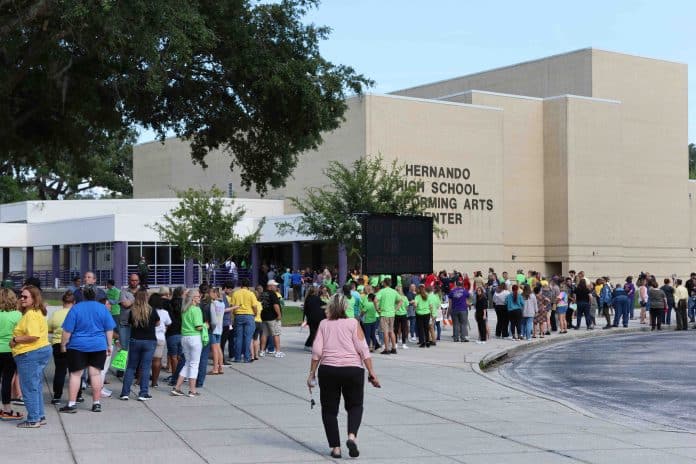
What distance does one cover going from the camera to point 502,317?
2953cm

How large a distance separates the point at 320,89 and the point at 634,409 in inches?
411

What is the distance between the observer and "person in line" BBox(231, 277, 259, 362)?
21031 millimetres

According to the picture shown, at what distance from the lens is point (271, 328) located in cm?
2309

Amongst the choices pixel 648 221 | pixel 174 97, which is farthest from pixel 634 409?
pixel 648 221

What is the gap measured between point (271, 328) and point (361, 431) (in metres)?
10.6

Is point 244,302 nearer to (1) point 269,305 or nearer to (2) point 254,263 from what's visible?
(1) point 269,305

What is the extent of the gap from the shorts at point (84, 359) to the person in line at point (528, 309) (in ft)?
56.7

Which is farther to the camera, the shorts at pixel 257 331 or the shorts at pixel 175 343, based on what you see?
the shorts at pixel 257 331

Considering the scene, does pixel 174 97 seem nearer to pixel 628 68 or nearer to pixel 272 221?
pixel 272 221

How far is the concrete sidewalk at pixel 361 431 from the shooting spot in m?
10.9

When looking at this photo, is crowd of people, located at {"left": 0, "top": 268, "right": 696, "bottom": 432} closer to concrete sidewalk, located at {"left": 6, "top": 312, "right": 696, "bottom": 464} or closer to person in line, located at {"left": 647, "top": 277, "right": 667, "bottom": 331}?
person in line, located at {"left": 647, "top": 277, "right": 667, "bottom": 331}

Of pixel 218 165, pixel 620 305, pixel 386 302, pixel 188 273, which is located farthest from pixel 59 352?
pixel 218 165

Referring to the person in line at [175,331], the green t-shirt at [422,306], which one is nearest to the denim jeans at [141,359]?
the person in line at [175,331]

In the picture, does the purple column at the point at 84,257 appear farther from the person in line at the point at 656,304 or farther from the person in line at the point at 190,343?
the person in line at the point at 190,343
